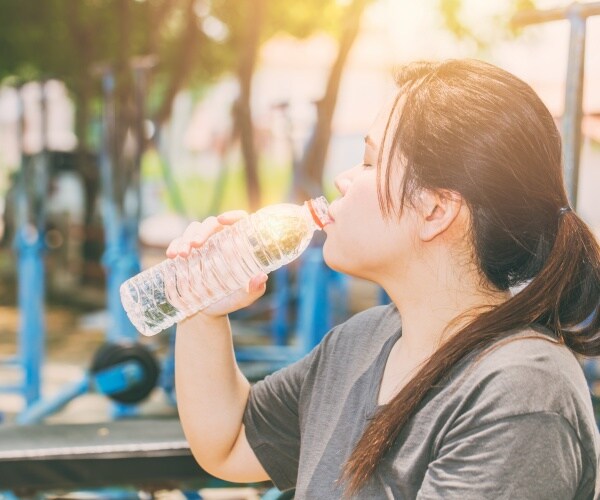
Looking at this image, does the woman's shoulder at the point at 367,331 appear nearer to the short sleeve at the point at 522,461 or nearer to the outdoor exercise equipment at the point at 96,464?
the short sleeve at the point at 522,461

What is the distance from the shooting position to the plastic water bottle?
4.89 ft

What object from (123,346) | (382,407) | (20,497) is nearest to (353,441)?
(382,407)

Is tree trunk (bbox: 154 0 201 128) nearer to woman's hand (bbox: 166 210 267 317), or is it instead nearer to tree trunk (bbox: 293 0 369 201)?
tree trunk (bbox: 293 0 369 201)

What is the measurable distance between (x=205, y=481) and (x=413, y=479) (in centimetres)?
93

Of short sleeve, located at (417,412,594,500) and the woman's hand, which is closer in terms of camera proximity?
short sleeve, located at (417,412,594,500)

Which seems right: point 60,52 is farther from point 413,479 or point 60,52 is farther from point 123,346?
point 413,479

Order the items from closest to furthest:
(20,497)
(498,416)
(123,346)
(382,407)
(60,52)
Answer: (498,416)
(382,407)
(20,497)
(123,346)
(60,52)

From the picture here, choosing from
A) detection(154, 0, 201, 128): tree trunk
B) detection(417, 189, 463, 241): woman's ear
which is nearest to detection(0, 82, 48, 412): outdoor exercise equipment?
detection(417, 189, 463, 241): woman's ear

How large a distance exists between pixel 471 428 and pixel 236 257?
2.10ft

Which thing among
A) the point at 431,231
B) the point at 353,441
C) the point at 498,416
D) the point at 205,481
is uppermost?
the point at 431,231

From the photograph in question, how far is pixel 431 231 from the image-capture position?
121 cm

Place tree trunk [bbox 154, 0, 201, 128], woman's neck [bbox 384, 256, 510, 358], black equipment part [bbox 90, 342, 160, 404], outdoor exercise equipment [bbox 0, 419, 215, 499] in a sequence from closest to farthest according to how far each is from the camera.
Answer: woman's neck [bbox 384, 256, 510, 358], outdoor exercise equipment [bbox 0, 419, 215, 499], black equipment part [bbox 90, 342, 160, 404], tree trunk [bbox 154, 0, 201, 128]

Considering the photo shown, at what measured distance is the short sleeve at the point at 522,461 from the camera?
97 cm

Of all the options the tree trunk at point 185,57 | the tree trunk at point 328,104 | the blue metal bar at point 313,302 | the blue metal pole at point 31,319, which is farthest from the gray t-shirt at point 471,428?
the tree trunk at point 185,57
